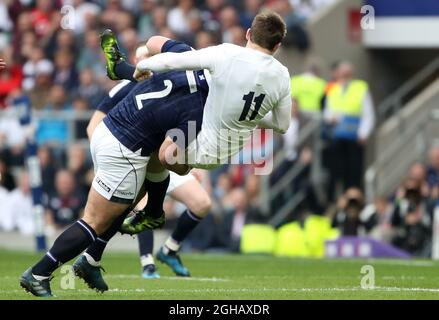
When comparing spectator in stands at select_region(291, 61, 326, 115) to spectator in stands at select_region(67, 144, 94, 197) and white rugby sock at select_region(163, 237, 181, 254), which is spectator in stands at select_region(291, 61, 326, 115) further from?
white rugby sock at select_region(163, 237, 181, 254)

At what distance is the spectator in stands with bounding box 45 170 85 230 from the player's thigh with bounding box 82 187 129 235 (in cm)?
1148

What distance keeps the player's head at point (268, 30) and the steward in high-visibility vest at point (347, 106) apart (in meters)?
10.5

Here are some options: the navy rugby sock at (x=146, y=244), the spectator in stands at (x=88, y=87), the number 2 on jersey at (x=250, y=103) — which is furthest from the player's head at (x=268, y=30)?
the spectator in stands at (x=88, y=87)

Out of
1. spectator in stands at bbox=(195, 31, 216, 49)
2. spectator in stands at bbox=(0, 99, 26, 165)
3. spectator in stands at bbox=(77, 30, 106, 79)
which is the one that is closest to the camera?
spectator in stands at bbox=(195, 31, 216, 49)

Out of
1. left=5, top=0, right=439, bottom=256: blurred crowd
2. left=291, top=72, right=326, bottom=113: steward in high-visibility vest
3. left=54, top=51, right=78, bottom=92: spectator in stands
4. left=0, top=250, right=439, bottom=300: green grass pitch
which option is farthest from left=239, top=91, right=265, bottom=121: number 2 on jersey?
left=54, top=51, right=78, bottom=92: spectator in stands

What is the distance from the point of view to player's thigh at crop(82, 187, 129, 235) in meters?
10.2

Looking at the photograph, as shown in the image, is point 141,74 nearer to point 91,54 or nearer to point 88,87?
point 88,87

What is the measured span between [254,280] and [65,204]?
9.74 metres

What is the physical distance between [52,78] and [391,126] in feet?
20.2

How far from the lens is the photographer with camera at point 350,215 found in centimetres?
1961

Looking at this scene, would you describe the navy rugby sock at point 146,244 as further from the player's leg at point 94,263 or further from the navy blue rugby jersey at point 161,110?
the navy blue rugby jersey at point 161,110

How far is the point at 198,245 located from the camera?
20.4 meters
